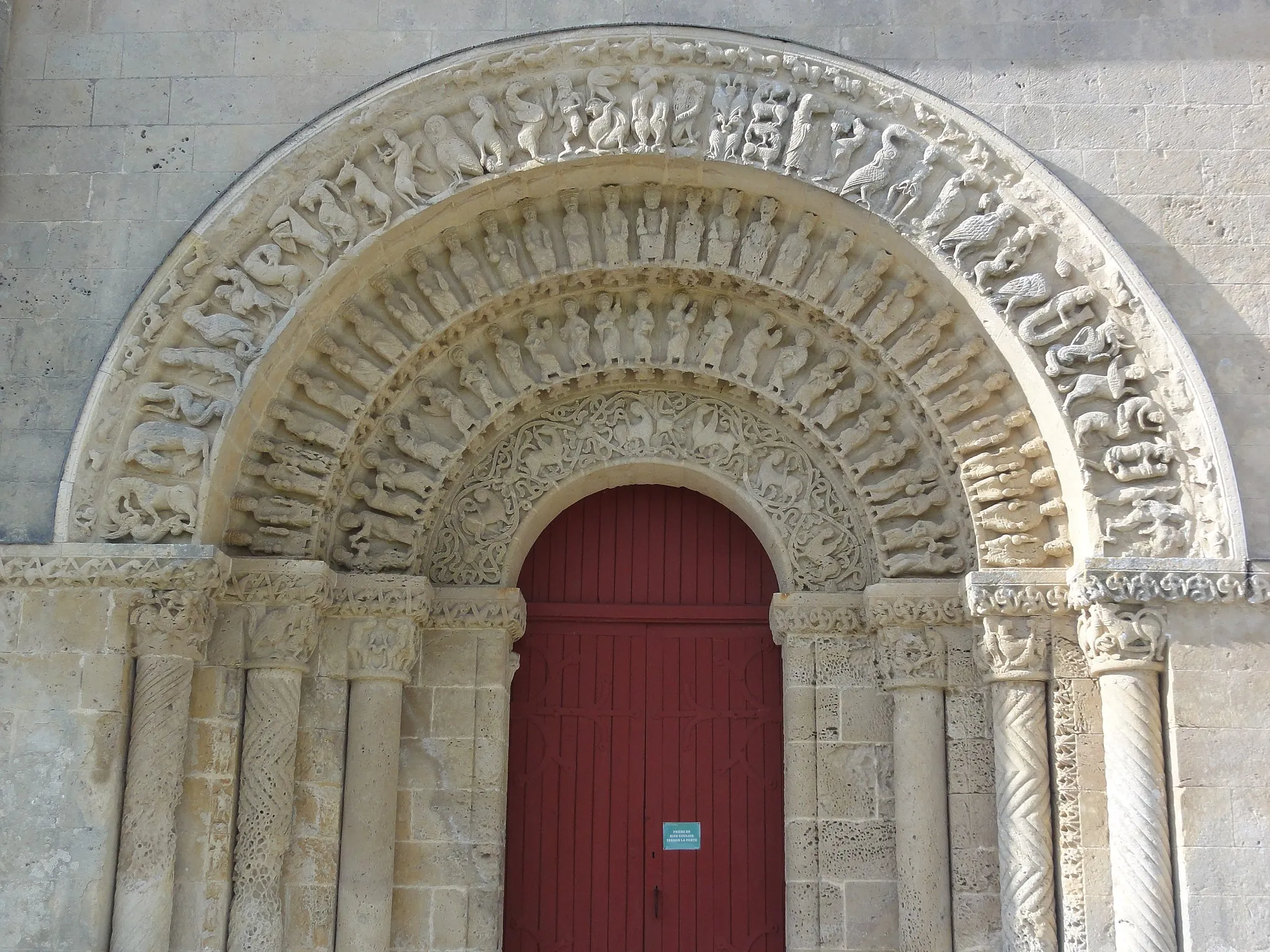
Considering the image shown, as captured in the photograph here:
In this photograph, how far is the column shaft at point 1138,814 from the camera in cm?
573

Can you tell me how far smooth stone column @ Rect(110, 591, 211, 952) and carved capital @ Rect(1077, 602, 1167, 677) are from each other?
4.03 m

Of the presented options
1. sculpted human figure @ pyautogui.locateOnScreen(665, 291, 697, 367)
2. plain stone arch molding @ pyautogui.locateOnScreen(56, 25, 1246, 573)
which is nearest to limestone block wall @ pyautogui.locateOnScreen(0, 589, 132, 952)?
plain stone arch molding @ pyautogui.locateOnScreen(56, 25, 1246, 573)

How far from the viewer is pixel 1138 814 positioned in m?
5.82

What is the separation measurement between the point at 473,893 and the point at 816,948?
5.45ft

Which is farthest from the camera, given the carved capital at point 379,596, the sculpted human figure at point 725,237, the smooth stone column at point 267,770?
the sculpted human figure at point 725,237

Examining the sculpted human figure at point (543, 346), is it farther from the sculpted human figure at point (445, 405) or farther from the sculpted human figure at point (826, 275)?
the sculpted human figure at point (826, 275)

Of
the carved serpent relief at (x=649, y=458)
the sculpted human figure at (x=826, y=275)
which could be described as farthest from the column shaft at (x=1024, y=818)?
the sculpted human figure at (x=826, y=275)

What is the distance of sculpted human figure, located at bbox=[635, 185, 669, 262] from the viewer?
22.6ft

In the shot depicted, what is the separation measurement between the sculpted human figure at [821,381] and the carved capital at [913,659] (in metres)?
1.21

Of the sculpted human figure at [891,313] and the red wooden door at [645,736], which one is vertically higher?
the sculpted human figure at [891,313]

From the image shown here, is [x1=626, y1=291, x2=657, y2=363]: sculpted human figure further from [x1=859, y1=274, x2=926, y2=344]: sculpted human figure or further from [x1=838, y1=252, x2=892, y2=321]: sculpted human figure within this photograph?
[x1=859, y1=274, x2=926, y2=344]: sculpted human figure

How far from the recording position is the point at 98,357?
6414 mm

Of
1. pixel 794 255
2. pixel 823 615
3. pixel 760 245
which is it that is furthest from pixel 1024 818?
pixel 760 245

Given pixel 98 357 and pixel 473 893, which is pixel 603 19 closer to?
pixel 98 357
